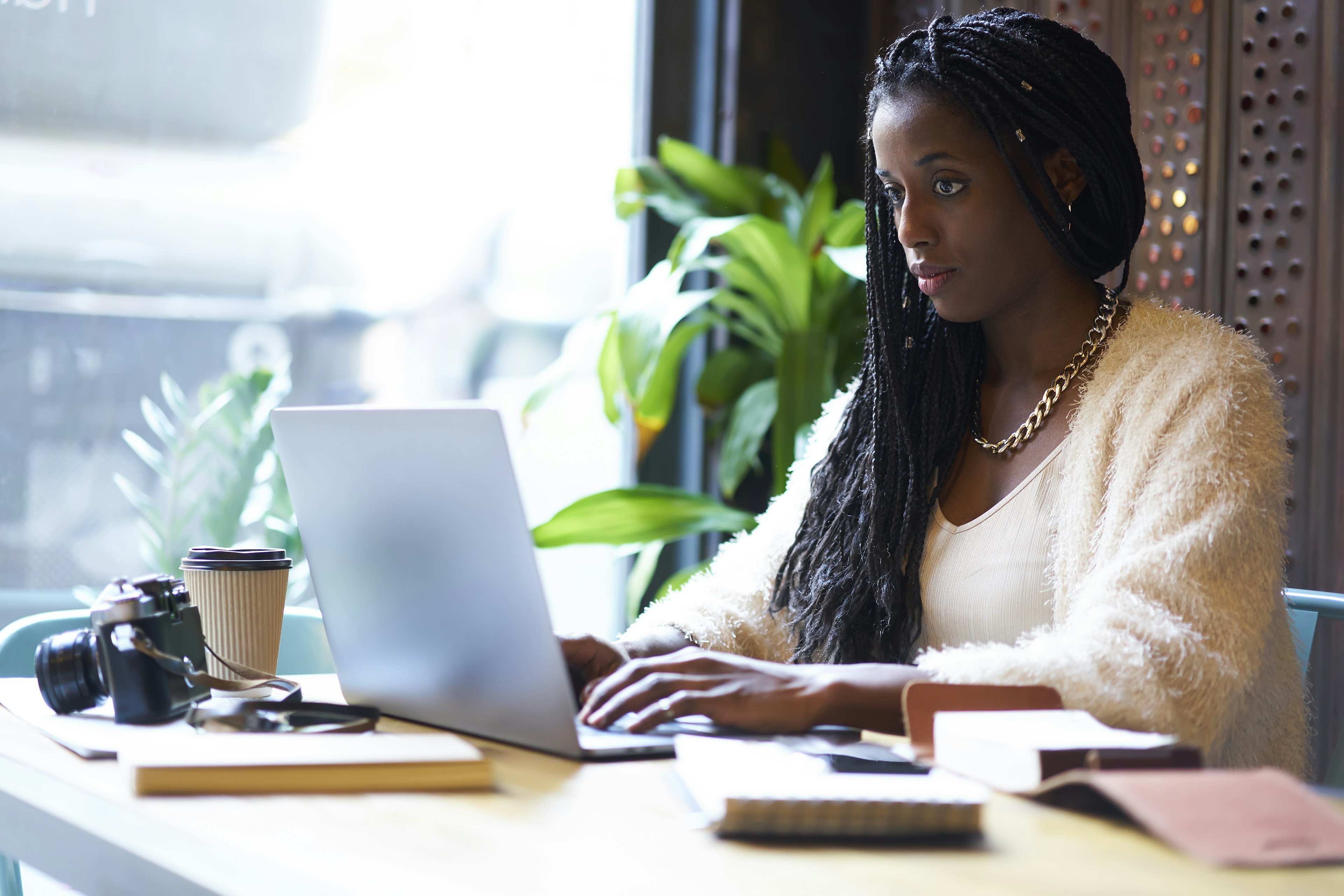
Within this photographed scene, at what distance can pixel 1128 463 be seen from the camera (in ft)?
4.06

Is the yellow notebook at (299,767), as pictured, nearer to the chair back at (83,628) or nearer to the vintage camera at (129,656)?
the vintage camera at (129,656)

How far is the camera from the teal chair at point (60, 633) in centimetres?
133

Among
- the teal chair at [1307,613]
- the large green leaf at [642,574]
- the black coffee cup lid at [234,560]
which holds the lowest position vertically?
the large green leaf at [642,574]

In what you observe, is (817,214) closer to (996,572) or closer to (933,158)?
(933,158)

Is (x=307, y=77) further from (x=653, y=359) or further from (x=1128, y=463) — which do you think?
(x=1128, y=463)

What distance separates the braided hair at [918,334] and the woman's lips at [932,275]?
116 millimetres

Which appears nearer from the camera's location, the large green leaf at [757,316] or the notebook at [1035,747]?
the notebook at [1035,747]

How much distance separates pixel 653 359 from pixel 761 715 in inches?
54.6

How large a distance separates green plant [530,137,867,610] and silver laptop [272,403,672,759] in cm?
Result: 126

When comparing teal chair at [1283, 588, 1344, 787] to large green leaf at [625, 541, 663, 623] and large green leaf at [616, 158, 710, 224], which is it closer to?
large green leaf at [625, 541, 663, 623]

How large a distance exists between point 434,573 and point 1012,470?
801 millimetres

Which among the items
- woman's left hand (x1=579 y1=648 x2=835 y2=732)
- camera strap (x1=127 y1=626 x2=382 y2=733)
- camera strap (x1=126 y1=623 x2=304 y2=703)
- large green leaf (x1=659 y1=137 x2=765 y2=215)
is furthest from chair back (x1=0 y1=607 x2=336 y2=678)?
large green leaf (x1=659 y1=137 x2=765 y2=215)

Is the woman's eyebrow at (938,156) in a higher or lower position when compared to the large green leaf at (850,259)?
higher

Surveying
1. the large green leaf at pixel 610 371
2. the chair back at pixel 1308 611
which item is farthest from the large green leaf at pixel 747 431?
the chair back at pixel 1308 611
